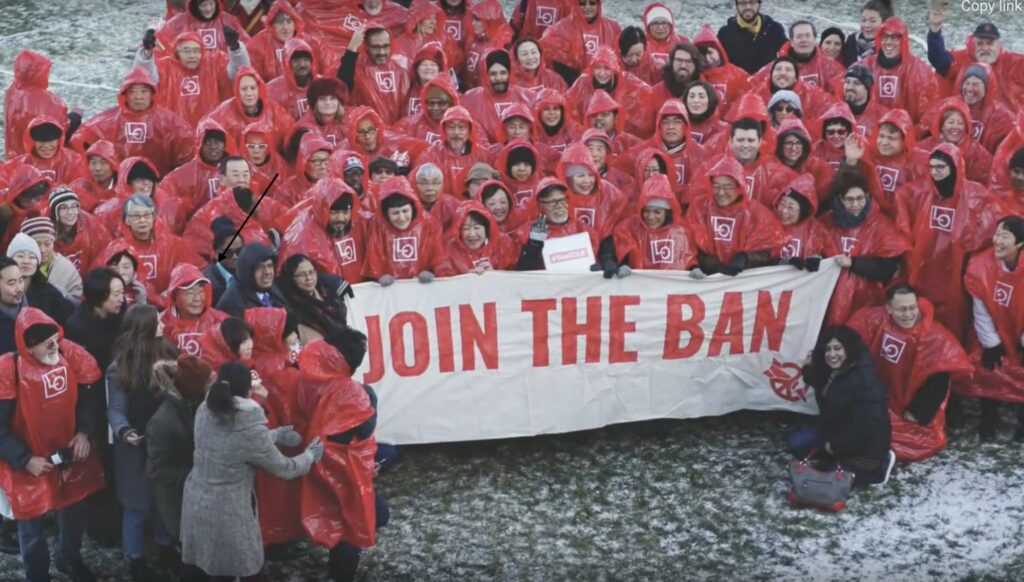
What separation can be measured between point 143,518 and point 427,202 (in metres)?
2.79

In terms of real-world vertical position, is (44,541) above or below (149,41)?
below

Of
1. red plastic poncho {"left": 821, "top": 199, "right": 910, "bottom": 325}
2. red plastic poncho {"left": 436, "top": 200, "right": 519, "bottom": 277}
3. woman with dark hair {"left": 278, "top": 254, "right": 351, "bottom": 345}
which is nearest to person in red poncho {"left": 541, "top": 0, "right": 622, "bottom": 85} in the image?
red plastic poncho {"left": 436, "top": 200, "right": 519, "bottom": 277}

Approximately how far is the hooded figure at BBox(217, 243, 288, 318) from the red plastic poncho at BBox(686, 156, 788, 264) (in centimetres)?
265

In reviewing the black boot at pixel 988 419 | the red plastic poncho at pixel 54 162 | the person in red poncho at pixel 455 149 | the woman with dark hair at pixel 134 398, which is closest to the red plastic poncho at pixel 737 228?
the black boot at pixel 988 419

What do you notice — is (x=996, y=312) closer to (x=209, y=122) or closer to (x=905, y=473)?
(x=905, y=473)

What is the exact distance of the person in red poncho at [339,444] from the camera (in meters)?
7.03

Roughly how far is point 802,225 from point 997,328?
1.28m

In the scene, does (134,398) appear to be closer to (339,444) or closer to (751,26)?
(339,444)

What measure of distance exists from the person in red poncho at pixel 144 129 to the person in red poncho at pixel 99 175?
28.8 inches

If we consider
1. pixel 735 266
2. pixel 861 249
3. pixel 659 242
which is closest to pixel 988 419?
pixel 861 249

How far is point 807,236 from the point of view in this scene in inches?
358

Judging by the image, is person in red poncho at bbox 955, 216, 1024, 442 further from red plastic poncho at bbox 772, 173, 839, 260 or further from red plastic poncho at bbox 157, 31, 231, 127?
red plastic poncho at bbox 157, 31, 231, 127

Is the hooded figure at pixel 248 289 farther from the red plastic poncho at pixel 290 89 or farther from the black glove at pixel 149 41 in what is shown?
the black glove at pixel 149 41

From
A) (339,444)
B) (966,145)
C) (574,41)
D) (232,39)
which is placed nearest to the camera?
(339,444)
